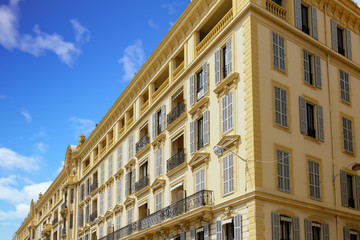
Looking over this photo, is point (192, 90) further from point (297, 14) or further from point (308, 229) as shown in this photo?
point (308, 229)

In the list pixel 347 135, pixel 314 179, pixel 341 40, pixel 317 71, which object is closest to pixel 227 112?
pixel 314 179

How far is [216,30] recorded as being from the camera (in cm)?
2973

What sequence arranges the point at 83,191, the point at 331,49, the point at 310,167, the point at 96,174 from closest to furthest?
the point at 310,167 → the point at 331,49 → the point at 96,174 → the point at 83,191

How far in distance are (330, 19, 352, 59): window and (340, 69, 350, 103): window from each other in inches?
53.8

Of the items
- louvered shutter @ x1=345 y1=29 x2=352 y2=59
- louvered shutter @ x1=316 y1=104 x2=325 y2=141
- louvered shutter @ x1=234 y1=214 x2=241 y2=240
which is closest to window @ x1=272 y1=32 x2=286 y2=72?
louvered shutter @ x1=316 y1=104 x2=325 y2=141

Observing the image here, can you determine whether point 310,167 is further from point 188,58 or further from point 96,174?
point 96,174

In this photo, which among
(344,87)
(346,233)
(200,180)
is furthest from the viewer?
(344,87)

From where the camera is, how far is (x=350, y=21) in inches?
1267

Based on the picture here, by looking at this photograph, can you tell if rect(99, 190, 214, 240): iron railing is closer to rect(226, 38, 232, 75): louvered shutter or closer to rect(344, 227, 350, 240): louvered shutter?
rect(226, 38, 232, 75): louvered shutter

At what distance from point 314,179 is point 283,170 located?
2331 millimetres

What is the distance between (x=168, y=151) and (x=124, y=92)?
11783mm

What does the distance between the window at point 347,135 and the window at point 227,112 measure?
6971 mm

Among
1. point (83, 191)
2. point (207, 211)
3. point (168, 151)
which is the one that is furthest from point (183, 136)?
point (83, 191)

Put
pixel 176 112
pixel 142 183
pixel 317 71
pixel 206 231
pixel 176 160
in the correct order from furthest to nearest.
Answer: pixel 142 183
pixel 176 112
pixel 176 160
pixel 317 71
pixel 206 231
